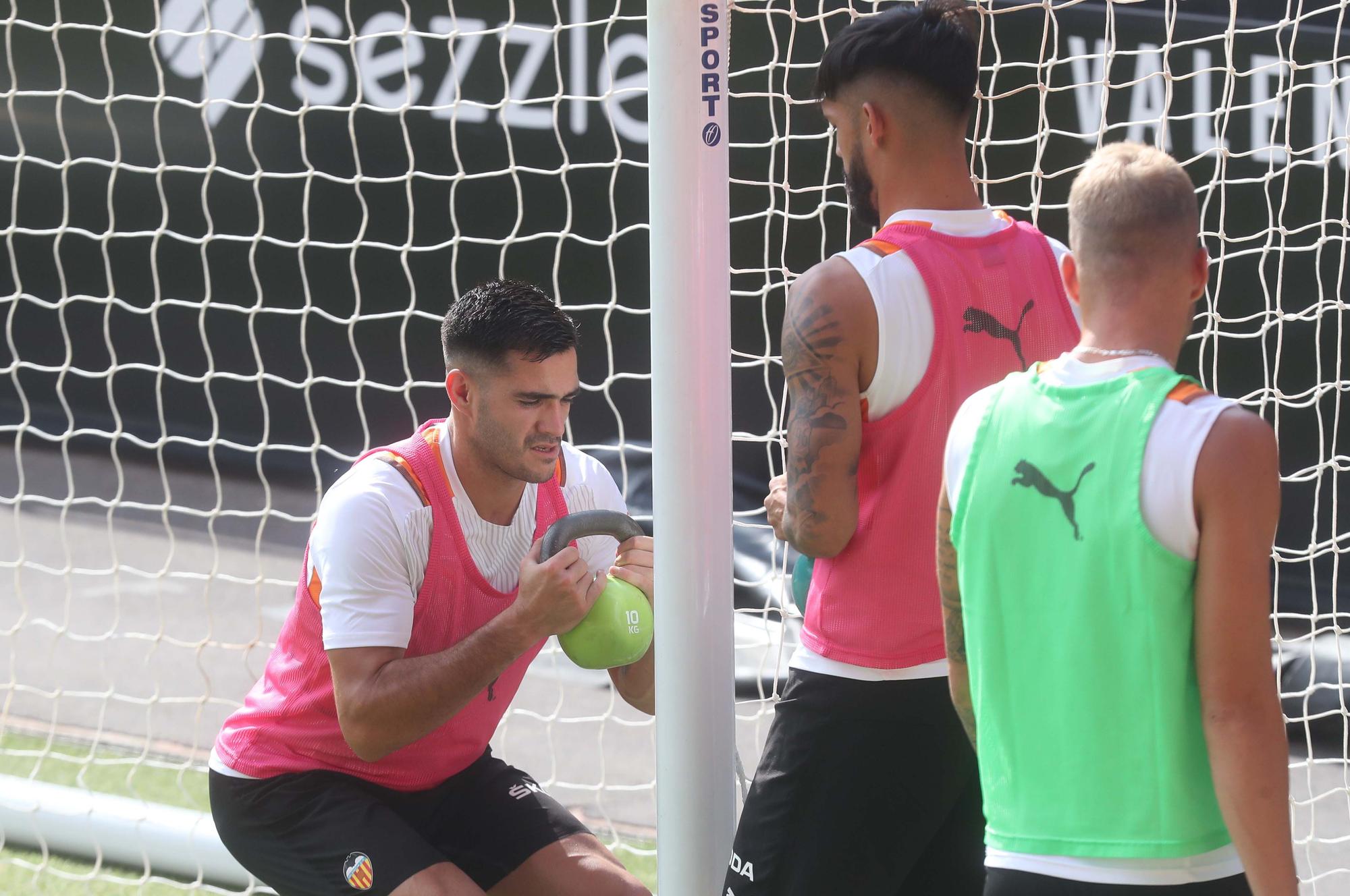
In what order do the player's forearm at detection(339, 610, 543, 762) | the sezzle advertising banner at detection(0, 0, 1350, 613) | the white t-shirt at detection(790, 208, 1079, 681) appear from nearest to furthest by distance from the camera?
the white t-shirt at detection(790, 208, 1079, 681)
the player's forearm at detection(339, 610, 543, 762)
the sezzle advertising banner at detection(0, 0, 1350, 613)

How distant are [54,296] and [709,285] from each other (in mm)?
6322

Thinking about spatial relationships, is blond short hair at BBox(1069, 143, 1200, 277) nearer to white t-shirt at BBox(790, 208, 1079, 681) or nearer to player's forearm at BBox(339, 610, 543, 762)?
white t-shirt at BBox(790, 208, 1079, 681)

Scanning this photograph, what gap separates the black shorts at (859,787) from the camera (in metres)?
1.71

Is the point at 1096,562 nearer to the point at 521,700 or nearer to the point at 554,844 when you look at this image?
the point at 554,844

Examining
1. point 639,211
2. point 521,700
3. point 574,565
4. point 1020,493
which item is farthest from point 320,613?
point 639,211

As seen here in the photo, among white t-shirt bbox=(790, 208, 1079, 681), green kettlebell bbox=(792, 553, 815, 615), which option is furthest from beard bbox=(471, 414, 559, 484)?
white t-shirt bbox=(790, 208, 1079, 681)

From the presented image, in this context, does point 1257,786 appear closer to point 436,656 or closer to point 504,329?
point 436,656

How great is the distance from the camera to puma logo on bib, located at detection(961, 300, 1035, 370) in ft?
5.55

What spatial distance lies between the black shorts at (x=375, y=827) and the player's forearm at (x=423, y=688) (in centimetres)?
14

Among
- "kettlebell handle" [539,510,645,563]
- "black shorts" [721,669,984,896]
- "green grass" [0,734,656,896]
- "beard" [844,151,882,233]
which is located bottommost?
"green grass" [0,734,656,896]

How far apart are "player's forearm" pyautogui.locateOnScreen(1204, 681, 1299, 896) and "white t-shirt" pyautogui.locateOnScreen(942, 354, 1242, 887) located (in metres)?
0.07

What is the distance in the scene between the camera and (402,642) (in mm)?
2143

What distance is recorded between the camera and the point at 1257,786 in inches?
46.5

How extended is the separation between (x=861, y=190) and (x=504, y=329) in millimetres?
729
